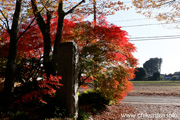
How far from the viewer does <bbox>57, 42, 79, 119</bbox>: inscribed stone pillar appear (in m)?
5.17

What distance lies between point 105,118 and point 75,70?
2.56 m

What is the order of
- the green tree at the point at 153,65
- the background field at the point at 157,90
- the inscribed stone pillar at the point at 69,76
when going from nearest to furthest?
1. the inscribed stone pillar at the point at 69,76
2. the background field at the point at 157,90
3. the green tree at the point at 153,65

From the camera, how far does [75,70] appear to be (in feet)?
17.3

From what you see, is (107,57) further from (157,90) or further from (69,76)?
(157,90)

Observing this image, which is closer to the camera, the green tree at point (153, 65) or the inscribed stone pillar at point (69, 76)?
the inscribed stone pillar at point (69, 76)

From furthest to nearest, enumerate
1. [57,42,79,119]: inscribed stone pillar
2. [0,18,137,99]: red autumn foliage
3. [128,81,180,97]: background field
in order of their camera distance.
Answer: [128,81,180,97]: background field < [0,18,137,99]: red autumn foliage < [57,42,79,119]: inscribed stone pillar

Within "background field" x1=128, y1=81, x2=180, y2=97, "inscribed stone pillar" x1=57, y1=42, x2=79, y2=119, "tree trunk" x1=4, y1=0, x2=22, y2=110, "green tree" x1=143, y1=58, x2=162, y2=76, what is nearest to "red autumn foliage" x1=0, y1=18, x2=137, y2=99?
"inscribed stone pillar" x1=57, y1=42, x2=79, y2=119

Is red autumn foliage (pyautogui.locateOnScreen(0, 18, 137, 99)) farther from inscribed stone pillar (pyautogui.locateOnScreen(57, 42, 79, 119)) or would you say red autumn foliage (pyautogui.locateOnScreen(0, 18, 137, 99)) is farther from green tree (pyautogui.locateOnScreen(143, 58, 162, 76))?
green tree (pyautogui.locateOnScreen(143, 58, 162, 76))

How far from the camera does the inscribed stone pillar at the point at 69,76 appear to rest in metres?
5.17

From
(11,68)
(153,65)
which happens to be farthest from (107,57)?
(153,65)

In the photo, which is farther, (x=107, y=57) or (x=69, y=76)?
(x=107, y=57)

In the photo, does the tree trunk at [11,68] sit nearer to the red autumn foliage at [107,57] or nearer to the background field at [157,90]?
the red autumn foliage at [107,57]

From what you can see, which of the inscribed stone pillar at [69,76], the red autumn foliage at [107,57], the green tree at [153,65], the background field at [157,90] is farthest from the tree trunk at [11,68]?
the green tree at [153,65]

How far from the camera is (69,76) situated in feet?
17.0
